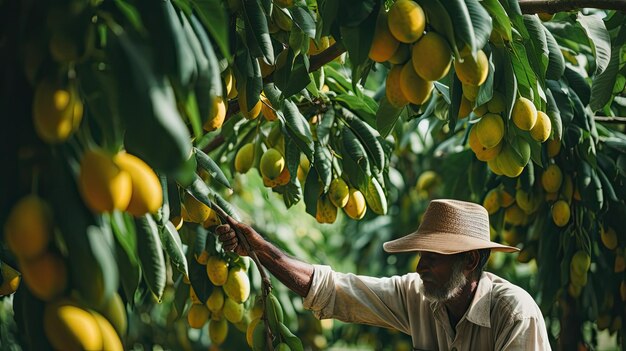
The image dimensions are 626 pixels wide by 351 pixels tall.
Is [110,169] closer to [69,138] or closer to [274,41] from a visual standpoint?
[69,138]

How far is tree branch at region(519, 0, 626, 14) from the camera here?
2189 millimetres

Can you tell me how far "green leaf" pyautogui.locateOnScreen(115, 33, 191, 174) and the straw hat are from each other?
5.87 ft

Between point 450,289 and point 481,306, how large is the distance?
0.11 meters

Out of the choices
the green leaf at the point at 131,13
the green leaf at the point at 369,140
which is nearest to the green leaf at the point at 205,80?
the green leaf at the point at 131,13

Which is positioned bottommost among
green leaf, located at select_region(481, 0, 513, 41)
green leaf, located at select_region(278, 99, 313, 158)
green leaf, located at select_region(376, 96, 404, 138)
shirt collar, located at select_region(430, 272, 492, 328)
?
shirt collar, located at select_region(430, 272, 492, 328)

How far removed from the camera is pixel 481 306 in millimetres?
2910

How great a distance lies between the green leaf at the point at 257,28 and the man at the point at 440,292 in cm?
80

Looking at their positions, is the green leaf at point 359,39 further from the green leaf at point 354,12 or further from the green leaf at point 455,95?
the green leaf at point 455,95

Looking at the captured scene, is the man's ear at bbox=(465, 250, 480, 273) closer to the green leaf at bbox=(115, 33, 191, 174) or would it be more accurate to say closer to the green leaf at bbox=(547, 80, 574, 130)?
the green leaf at bbox=(547, 80, 574, 130)

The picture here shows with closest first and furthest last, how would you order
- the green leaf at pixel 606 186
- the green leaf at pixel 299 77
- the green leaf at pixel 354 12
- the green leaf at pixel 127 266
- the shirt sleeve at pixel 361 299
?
1. the green leaf at pixel 127 266
2. the green leaf at pixel 354 12
3. the green leaf at pixel 299 77
4. the shirt sleeve at pixel 361 299
5. the green leaf at pixel 606 186

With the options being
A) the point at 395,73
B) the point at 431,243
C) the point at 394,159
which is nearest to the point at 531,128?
the point at 395,73

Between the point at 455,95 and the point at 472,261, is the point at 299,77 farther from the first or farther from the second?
the point at 472,261

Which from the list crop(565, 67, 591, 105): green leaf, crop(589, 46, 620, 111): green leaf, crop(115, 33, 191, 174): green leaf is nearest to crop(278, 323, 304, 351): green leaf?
crop(589, 46, 620, 111): green leaf

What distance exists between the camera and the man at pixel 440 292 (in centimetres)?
283
